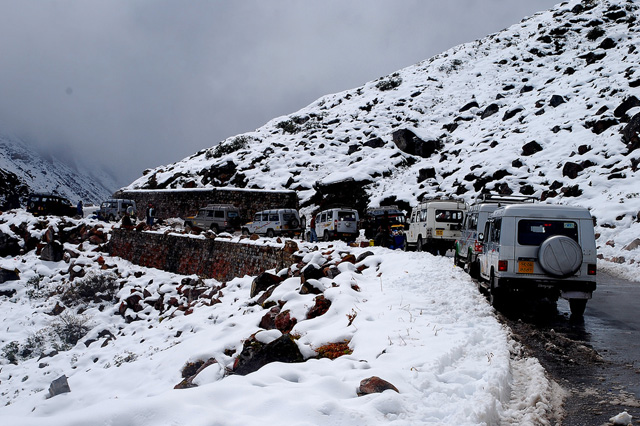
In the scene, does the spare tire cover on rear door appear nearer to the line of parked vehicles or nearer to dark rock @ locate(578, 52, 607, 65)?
the line of parked vehicles

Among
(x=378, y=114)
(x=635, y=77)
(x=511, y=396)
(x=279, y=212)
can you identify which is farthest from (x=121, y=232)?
(x=635, y=77)

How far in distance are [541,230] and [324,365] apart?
5961mm

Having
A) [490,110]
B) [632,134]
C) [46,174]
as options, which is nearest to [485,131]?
[490,110]

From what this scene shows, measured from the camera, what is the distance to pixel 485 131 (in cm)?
4038

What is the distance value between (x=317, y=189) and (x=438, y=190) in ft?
34.0

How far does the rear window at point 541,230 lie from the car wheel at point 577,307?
1317mm

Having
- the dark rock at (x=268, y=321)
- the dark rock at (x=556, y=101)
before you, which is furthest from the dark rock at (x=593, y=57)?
the dark rock at (x=268, y=321)

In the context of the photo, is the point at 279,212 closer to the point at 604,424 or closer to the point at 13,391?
the point at 13,391

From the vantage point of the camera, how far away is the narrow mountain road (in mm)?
4344

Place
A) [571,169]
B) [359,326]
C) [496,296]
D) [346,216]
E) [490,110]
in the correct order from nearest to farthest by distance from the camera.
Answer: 1. [359,326]
2. [496,296]
3. [346,216]
4. [571,169]
5. [490,110]

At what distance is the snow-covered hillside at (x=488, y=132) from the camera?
26547 millimetres

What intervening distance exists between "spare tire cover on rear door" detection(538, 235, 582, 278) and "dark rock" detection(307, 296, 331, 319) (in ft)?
14.3

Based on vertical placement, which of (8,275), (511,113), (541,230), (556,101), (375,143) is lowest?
(8,275)

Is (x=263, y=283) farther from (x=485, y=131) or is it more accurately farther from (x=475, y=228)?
(x=485, y=131)
